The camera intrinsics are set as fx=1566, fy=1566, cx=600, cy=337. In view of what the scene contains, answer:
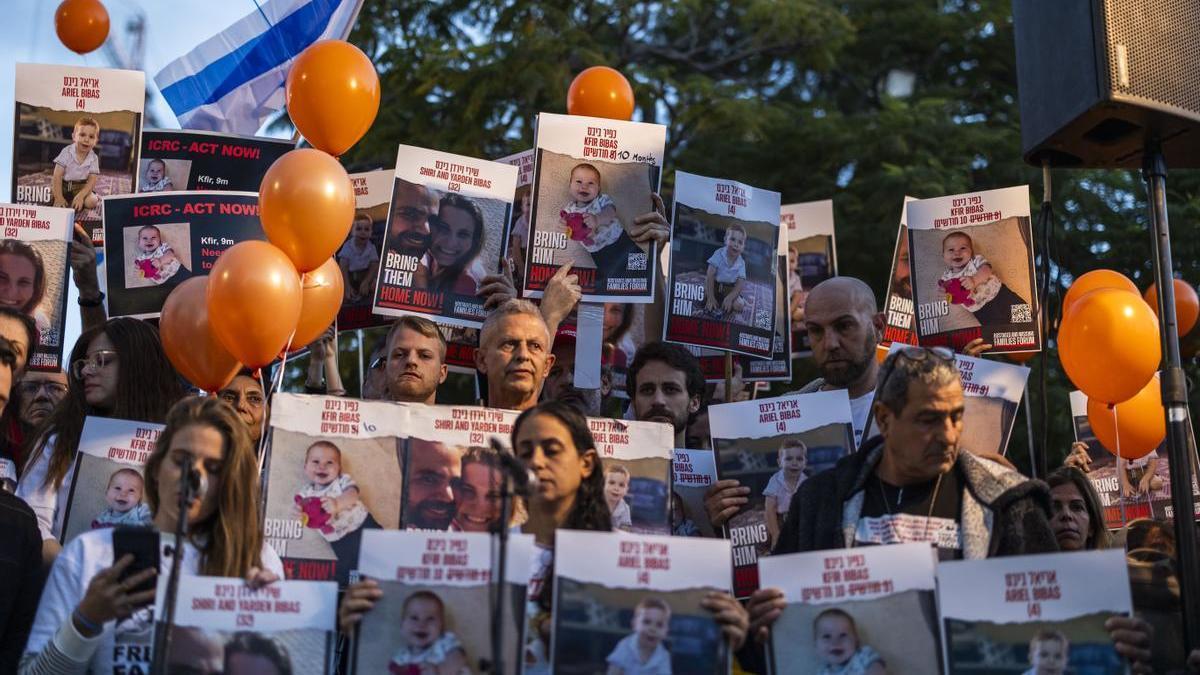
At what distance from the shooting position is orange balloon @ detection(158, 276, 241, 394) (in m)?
6.57

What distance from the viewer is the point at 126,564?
4.51 m

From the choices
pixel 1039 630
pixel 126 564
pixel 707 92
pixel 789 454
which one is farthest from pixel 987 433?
pixel 707 92

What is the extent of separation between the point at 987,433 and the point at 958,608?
7.27ft

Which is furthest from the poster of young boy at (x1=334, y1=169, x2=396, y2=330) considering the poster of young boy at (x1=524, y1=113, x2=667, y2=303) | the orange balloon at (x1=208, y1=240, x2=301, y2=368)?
the orange balloon at (x1=208, y1=240, x2=301, y2=368)

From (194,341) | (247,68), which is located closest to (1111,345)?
(194,341)

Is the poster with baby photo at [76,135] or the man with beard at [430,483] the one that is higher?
the poster with baby photo at [76,135]

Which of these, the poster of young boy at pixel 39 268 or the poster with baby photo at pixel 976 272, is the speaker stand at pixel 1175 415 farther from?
the poster of young boy at pixel 39 268

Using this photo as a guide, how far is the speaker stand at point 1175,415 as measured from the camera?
5.32 m

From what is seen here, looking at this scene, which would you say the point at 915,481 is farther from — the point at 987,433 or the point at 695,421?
the point at 695,421

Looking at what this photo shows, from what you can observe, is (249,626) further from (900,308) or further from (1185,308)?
(1185,308)

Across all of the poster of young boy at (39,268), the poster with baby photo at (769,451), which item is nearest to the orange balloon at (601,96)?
the poster with baby photo at (769,451)

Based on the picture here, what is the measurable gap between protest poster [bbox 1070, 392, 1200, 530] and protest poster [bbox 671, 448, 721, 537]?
2392 mm

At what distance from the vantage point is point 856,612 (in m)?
4.59

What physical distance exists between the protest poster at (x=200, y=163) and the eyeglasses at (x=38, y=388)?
1.28m
